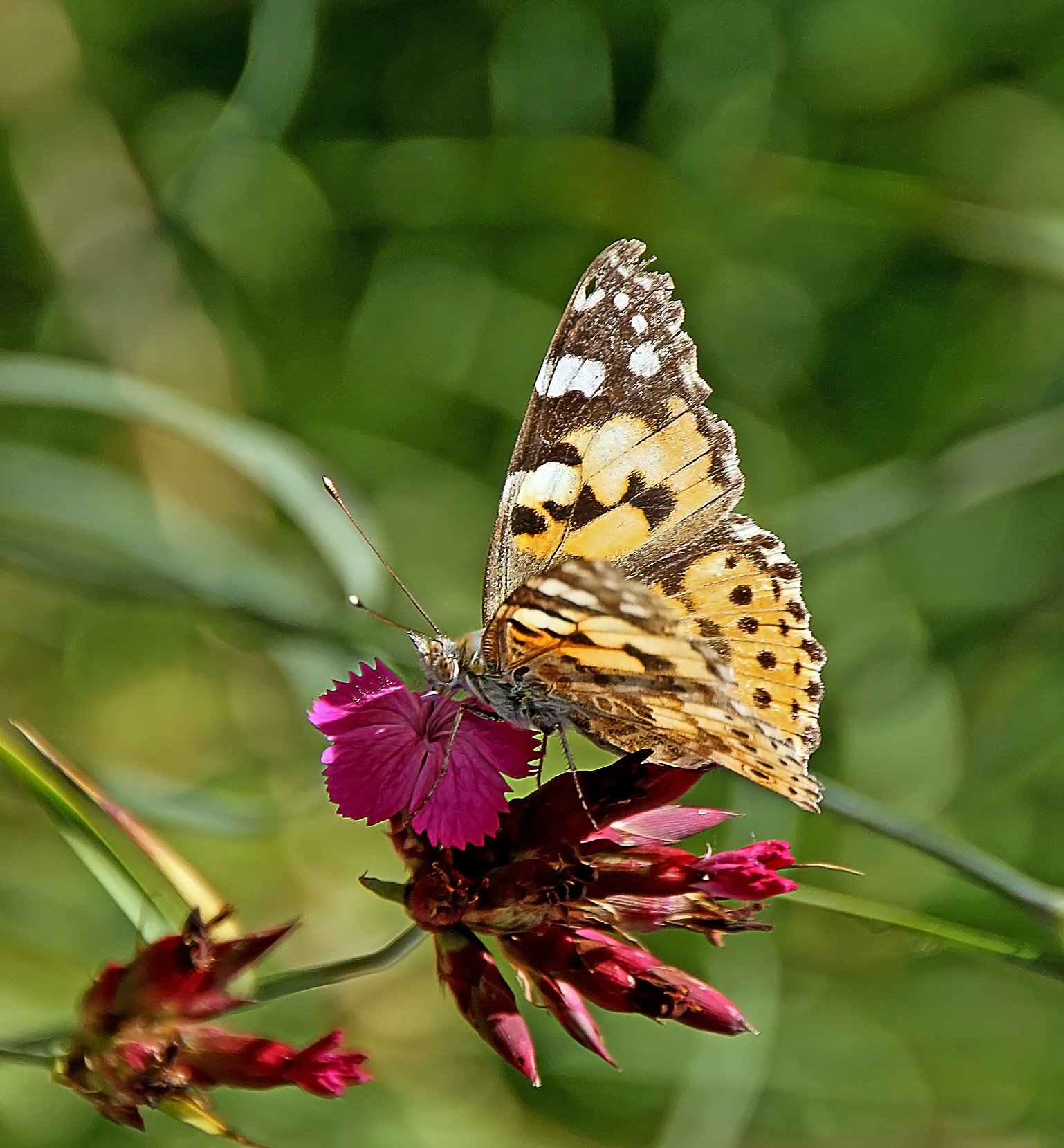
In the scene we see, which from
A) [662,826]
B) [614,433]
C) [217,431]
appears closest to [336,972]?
[662,826]

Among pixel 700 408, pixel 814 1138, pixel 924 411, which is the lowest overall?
pixel 814 1138

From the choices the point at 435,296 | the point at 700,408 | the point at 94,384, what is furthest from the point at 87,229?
the point at 700,408

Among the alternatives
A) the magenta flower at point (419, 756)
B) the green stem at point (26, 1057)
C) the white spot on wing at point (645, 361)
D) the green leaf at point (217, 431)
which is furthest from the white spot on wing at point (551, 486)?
the green stem at point (26, 1057)

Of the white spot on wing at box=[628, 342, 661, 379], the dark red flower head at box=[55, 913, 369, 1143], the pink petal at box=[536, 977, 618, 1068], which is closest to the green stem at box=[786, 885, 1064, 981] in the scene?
the pink petal at box=[536, 977, 618, 1068]

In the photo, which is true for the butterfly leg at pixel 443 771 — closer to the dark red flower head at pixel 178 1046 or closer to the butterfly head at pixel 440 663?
the butterfly head at pixel 440 663

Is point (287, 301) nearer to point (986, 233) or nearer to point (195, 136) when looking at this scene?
point (195, 136)

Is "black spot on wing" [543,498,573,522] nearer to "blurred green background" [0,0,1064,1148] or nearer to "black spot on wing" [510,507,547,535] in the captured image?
"black spot on wing" [510,507,547,535]

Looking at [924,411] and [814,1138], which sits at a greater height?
[924,411]
